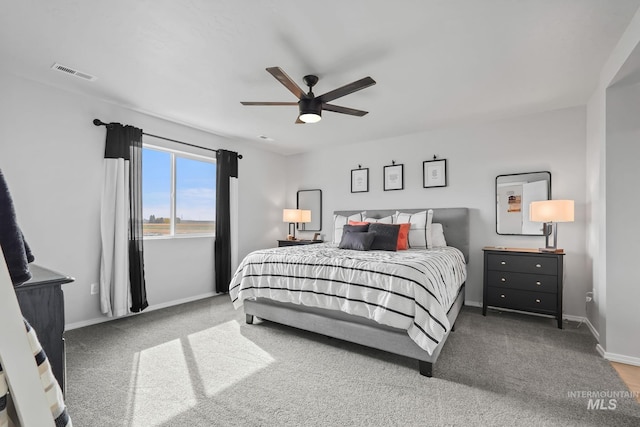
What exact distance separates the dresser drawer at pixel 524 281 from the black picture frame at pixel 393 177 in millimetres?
1859

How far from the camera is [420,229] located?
4109 mm

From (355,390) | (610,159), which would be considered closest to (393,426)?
(355,390)

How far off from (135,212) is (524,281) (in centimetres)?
467

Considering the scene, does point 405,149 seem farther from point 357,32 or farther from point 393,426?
point 393,426

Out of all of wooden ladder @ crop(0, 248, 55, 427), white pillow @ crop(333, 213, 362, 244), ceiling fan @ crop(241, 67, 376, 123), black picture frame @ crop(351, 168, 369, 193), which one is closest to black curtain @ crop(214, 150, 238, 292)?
A: white pillow @ crop(333, 213, 362, 244)

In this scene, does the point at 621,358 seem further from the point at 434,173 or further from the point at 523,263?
the point at 434,173

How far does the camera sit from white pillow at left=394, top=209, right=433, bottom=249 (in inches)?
159

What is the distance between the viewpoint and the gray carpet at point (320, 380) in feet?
5.95

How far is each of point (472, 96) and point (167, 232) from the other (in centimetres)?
424

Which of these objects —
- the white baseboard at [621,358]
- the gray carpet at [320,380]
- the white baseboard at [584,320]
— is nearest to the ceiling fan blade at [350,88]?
the gray carpet at [320,380]

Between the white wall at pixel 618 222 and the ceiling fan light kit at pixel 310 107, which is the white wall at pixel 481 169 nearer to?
the white wall at pixel 618 222

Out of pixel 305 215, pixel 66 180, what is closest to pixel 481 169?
pixel 305 215

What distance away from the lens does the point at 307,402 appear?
1950 mm

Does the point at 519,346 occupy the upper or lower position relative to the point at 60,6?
lower
